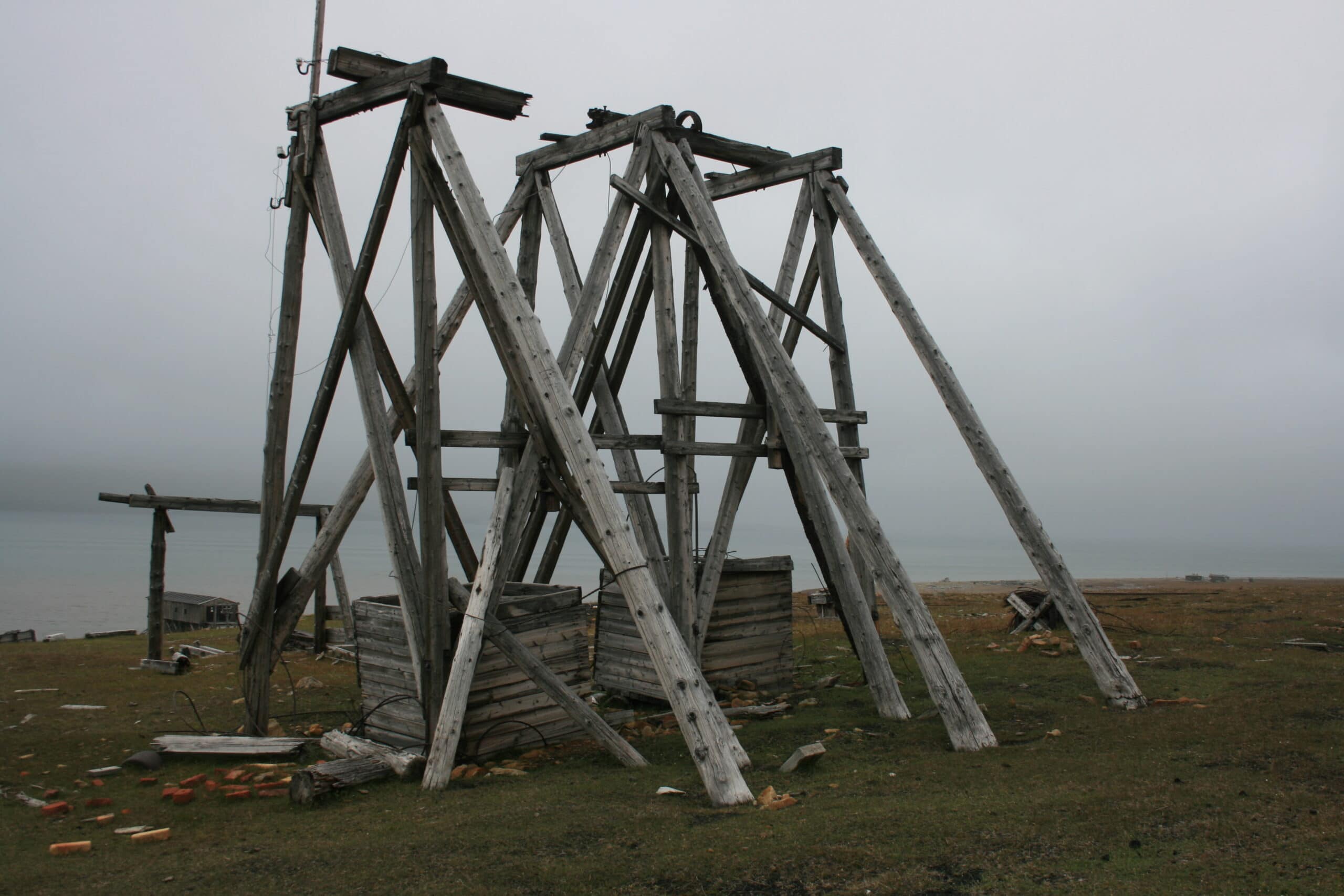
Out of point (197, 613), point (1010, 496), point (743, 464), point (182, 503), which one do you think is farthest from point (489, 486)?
point (197, 613)

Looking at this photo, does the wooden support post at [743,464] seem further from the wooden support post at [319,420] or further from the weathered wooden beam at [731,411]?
the wooden support post at [319,420]

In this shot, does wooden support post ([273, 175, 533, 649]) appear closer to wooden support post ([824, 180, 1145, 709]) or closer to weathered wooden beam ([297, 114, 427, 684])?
weathered wooden beam ([297, 114, 427, 684])

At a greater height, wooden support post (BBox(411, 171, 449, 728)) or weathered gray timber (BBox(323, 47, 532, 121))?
→ weathered gray timber (BBox(323, 47, 532, 121))

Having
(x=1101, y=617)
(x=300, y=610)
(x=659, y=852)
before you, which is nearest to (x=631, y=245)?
(x=300, y=610)

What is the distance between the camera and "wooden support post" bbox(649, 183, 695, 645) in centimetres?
841

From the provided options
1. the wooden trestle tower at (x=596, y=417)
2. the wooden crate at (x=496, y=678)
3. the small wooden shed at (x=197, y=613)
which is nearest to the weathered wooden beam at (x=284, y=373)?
the wooden trestle tower at (x=596, y=417)

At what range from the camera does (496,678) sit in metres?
7.03

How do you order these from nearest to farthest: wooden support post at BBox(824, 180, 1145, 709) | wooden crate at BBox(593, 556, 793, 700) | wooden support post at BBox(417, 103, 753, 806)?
wooden support post at BBox(417, 103, 753, 806), wooden support post at BBox(824, 180, 1145, 709), wooden crate at BBox(593, 556, 793, 700)

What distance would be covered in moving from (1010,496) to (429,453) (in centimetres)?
472

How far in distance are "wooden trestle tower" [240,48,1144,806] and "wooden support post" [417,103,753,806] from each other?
0.05 feet

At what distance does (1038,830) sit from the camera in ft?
14.1

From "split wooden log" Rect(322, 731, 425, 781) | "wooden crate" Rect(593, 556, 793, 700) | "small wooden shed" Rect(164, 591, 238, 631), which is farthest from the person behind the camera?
"small wooden shed" Rect(164, 591, 238, 631)

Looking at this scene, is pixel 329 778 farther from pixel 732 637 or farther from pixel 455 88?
pixel 455 88

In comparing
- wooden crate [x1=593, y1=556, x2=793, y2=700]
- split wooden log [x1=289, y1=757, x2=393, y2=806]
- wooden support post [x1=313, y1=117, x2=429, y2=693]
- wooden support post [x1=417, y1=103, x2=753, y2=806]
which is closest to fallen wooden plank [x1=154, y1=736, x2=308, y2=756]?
split wooden log [x1=289, y1=757, x2=393, y2=806]
